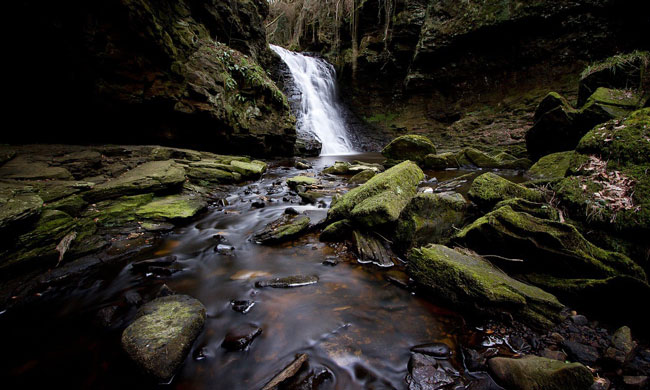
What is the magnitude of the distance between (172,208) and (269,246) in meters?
2.42

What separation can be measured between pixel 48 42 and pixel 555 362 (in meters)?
9.60

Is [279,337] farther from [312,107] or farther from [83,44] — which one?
[312,107]

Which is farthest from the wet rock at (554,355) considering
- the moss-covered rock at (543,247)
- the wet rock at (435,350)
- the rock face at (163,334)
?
the rock face at (163,334)

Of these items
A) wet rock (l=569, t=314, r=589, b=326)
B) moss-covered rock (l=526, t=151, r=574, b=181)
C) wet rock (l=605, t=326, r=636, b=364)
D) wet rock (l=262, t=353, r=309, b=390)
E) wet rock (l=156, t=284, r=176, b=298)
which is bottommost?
wet rock (l=156, t=284, r=176, b=298)

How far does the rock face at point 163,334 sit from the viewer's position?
70.7 inches

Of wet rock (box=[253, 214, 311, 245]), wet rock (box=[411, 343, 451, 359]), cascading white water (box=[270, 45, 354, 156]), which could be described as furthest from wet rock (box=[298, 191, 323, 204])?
cascading white water (box=[270, 45, 354, 156])

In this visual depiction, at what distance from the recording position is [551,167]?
697 centimetres

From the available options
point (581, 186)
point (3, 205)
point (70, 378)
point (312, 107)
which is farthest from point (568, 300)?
point (312, 107)

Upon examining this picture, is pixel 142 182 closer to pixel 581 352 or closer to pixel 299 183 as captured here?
pixel 299 183

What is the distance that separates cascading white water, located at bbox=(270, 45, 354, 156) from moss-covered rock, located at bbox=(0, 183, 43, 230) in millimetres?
14831

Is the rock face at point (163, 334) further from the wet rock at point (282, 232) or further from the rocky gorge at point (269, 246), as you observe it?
the wet rock at point (282, 232)

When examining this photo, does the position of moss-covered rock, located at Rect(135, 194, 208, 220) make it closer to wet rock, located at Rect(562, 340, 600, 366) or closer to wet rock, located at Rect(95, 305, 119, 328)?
wet rock, located at Rect(95, 305, 119, 328)

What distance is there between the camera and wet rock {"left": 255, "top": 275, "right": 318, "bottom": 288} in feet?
9.48

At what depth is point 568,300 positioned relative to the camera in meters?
2.29
